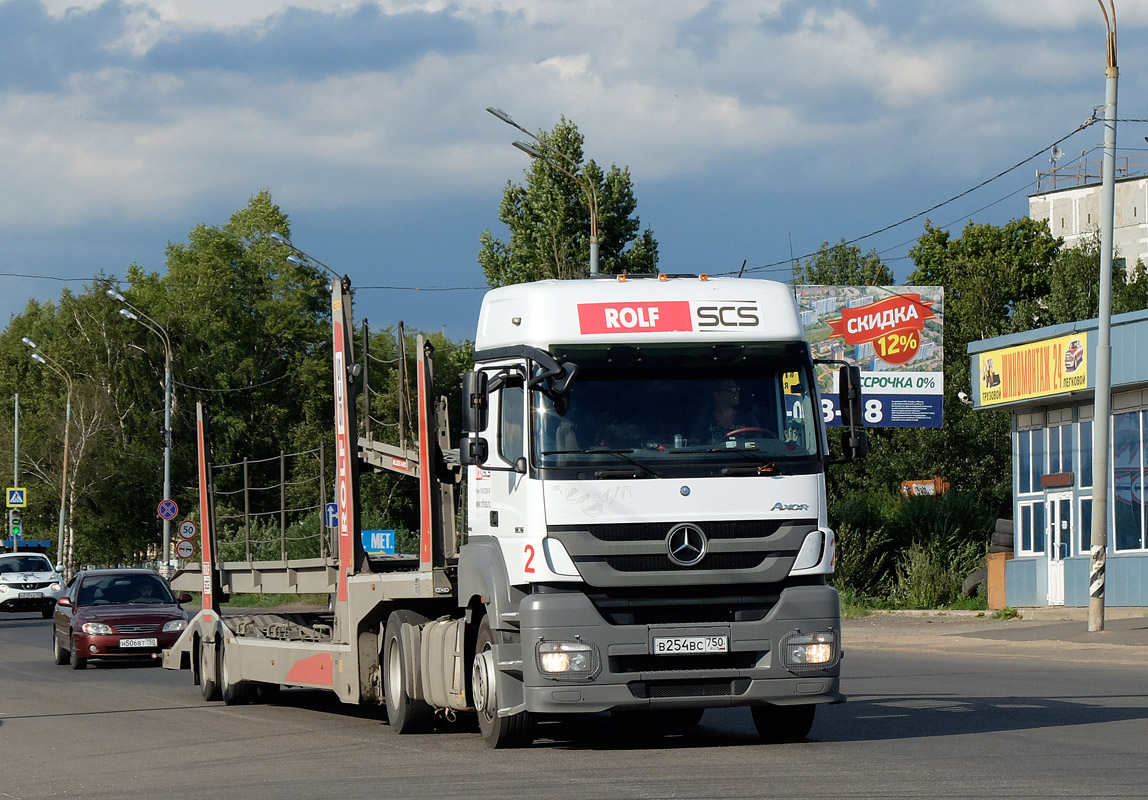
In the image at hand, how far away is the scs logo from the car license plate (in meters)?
2.20

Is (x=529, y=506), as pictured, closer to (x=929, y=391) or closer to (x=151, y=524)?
(x=929, y=391)

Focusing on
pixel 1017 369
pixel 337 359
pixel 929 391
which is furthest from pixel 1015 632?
pixel 337 359

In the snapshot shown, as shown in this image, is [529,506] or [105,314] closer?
[529,506]

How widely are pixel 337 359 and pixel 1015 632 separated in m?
17.2

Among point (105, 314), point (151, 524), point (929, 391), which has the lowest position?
point (151, 524)

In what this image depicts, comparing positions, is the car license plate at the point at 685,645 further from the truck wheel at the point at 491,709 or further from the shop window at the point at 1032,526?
the shop window at the point at 1032,526

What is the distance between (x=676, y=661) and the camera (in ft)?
36.1

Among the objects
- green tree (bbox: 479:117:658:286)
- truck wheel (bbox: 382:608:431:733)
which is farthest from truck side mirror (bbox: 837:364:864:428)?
green tree (bbox: 479:117:658:286)

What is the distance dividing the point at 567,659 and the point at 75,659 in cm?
1462

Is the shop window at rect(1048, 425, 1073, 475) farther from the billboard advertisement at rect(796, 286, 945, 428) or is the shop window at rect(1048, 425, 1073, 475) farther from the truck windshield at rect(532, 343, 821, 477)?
the truck windshield at rect(532, 343, 821, 477)

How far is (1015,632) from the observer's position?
2828cm


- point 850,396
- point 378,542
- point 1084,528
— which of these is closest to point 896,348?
point 1084,528

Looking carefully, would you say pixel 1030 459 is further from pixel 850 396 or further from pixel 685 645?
pixel 685 645

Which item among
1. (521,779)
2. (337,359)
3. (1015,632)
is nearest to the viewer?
(521,779)
